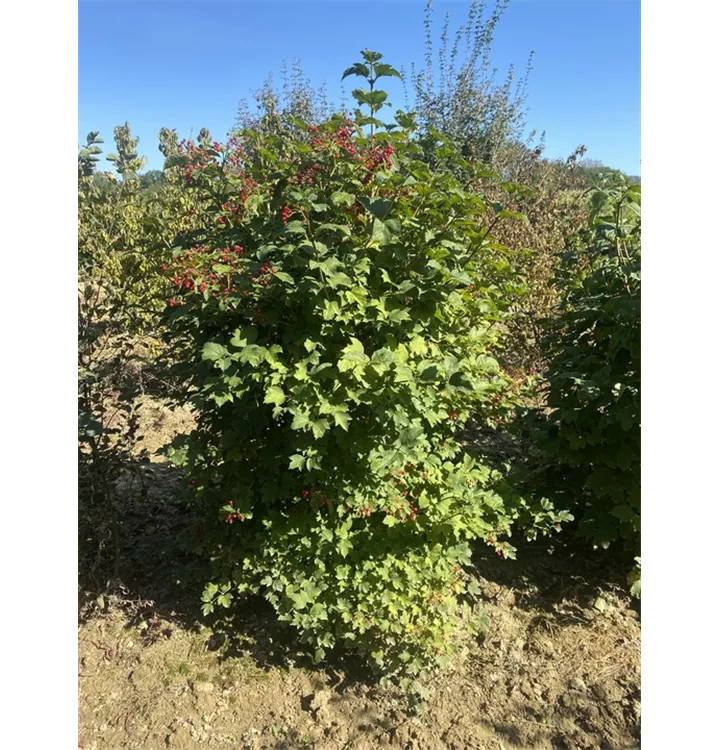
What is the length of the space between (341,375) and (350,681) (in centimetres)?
133

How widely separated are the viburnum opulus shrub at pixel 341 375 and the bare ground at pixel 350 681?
0.20m

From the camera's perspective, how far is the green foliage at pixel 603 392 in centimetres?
209

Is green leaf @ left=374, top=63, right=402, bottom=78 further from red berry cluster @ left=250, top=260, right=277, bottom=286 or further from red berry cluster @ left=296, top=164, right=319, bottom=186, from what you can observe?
red berry cluster @ left=250, top=260, right=277, bottom=286

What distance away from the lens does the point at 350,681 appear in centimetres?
221

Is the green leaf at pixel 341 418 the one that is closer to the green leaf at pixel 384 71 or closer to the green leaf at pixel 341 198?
the green leaf at pixel 341 198

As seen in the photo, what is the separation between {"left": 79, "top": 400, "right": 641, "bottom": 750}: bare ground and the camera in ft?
6.57

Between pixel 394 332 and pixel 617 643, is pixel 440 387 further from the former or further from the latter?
pixel 617 643

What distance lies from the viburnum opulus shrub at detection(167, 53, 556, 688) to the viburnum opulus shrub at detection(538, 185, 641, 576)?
42 centimetres

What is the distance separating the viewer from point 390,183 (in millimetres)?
1854

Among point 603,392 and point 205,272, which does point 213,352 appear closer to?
point 205,272

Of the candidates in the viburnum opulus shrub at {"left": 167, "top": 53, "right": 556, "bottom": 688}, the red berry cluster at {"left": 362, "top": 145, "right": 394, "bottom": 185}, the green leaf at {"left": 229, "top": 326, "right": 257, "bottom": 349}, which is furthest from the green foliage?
the green leaf at {"left": 229, "top": 326, "right": 257, "bottom": 349}

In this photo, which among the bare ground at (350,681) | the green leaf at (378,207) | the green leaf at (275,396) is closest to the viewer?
the green leaf at (378,207)

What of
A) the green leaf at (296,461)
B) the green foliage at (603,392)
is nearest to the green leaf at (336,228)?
the green leaf at (296,461)
